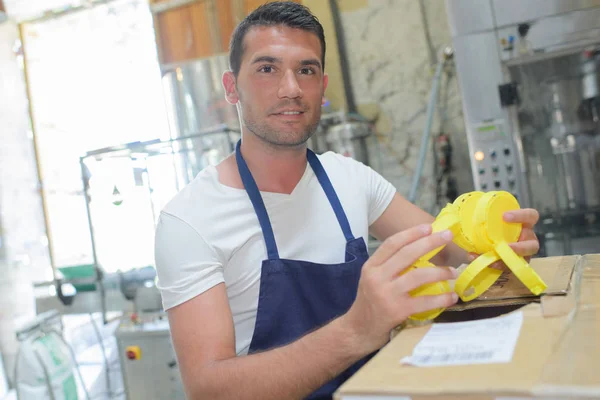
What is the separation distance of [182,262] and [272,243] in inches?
7.7

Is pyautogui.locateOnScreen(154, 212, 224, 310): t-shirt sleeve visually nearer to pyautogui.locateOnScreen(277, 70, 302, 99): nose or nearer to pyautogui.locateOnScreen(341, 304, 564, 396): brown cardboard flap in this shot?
pyautogui.locateOnScreen(277, 70, 302, 99): nose

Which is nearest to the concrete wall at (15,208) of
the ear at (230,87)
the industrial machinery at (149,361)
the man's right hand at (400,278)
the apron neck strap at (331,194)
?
the industrial machinery at (149,361)

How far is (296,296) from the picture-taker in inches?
42.2

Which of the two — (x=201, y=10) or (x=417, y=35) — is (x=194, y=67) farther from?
(x=417, y=35)

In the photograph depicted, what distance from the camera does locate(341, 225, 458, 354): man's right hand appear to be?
→ 70 centimetres

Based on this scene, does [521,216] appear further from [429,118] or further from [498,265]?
[429,118]

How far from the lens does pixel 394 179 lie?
2896mm

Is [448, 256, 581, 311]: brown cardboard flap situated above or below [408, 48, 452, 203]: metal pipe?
below

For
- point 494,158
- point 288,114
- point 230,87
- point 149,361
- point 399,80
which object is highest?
point 399,80

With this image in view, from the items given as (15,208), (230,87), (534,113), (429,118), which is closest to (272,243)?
(230,87)

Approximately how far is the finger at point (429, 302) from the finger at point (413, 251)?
1.8 inches

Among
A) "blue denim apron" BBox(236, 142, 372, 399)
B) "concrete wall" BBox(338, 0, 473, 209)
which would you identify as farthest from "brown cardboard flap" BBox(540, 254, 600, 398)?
"concrete wall" BBox(338, 0, 473, 209)

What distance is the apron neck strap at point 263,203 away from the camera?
1104mm

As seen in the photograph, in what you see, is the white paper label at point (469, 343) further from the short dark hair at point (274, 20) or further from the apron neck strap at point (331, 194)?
the short dark hair at point (274, 20)
